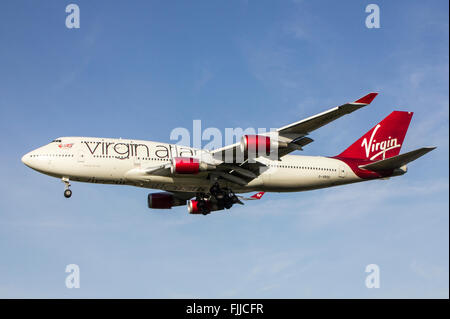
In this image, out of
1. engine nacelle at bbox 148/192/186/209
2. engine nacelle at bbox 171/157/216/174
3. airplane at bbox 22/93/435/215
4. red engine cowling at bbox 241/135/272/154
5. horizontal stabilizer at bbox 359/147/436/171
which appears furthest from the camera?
engine nacelle at bbox 148/192/186/209

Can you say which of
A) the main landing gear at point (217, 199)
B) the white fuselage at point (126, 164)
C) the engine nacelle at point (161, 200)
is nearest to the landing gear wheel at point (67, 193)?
the white fuselage at point (126, 164)

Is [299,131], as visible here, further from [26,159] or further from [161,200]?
[26,159]

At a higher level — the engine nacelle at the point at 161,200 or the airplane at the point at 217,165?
Result: the airplane at the point at 217,165

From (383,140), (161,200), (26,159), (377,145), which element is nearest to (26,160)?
(26,159)

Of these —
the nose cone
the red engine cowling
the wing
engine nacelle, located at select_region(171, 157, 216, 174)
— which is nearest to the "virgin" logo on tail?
the wing

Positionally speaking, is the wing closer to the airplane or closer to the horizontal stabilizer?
the airplane

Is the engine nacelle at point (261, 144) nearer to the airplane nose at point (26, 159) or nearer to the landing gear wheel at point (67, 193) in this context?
the landing gear wheel at point (67, 193)
